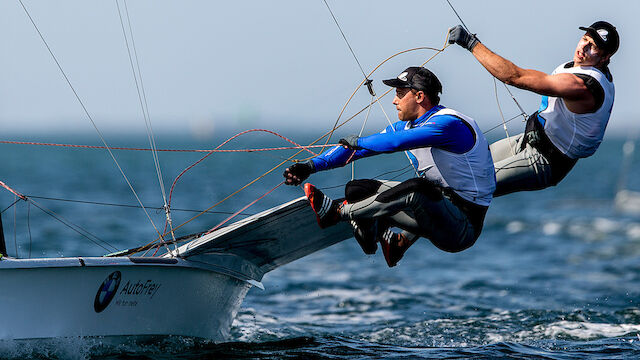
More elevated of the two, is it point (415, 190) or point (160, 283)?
point (415, 190)

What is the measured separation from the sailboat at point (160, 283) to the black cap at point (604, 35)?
7.94 ft

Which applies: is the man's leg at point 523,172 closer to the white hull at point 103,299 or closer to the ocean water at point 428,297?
the ocean water at point 428,297

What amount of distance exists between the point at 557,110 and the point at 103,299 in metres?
3.59

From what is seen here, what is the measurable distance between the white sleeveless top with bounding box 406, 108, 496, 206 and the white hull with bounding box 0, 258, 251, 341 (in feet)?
7.15

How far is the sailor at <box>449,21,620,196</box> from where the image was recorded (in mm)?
5352

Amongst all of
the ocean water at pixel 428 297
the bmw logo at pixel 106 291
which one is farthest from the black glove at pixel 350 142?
the bmw logo at pixel 106 291

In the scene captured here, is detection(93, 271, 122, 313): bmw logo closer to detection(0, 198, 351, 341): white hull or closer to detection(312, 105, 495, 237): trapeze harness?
detection(0, 198, 351, 341): white hull

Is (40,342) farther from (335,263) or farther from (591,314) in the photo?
(335,263)

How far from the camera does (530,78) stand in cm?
529

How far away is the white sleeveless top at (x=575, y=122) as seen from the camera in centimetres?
568

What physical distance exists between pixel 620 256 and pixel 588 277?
290 centimetres

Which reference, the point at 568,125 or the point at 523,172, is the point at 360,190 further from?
the point at 568,125

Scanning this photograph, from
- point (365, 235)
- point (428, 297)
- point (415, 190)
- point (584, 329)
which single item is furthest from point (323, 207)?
point (428, 297)

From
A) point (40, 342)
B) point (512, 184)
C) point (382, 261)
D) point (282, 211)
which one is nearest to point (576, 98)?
point (512, 184)
